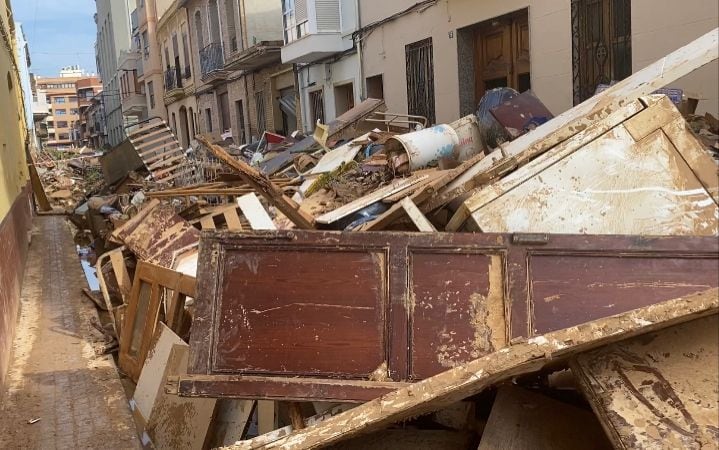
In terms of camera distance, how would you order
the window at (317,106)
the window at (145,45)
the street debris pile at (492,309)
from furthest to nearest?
the window at (145,45), the window at (317,106), the street debris pile at (492,309)

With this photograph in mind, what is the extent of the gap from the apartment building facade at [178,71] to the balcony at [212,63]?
2.94 metres

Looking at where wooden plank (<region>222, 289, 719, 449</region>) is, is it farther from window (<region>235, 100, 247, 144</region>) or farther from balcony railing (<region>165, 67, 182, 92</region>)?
balcony railing (<region>165, 67, 182, 92</region>)

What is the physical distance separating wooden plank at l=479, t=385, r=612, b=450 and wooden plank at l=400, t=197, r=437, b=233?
1320mm

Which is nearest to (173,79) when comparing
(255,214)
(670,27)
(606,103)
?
(670,27)

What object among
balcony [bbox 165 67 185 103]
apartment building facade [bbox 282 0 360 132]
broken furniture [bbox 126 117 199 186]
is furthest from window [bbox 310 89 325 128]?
balcony [bbox 165 67 185 103]

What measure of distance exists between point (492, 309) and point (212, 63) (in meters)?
20.5

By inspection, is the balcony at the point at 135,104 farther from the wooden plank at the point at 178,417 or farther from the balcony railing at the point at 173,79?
the wooden plank at the point at 178,417

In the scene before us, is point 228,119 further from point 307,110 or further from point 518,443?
point 518,443

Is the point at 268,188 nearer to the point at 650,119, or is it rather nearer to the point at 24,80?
the point at 650,119

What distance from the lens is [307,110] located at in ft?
49.7

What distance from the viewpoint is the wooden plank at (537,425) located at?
208cm

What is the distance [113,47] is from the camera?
132 ft

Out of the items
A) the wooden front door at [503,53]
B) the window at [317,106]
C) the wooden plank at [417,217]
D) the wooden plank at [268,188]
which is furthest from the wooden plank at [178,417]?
the window at [317,106]

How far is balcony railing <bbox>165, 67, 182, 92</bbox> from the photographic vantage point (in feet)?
88.5
